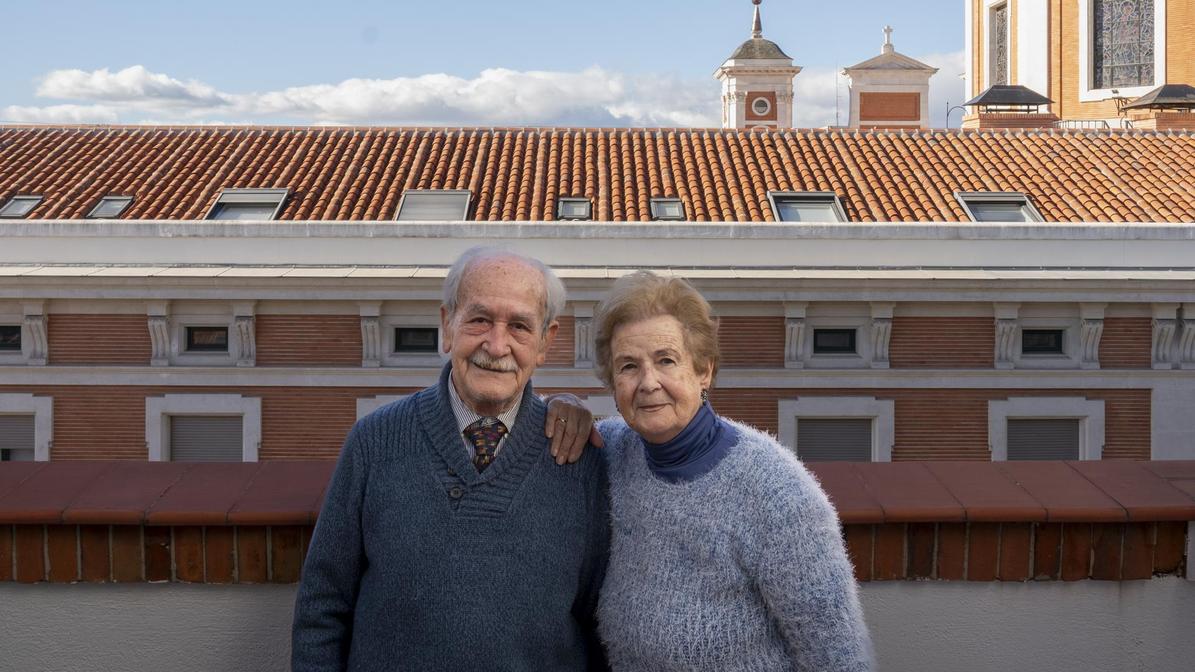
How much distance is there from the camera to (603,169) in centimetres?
1927

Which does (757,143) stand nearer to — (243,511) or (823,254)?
(823,254)

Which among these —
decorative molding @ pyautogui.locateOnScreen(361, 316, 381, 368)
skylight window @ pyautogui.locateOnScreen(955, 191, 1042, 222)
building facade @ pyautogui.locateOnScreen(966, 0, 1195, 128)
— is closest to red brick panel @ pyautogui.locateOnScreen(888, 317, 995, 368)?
skylight window @ pyautogui.locateOnScreen(955, 191, 1042, 222)

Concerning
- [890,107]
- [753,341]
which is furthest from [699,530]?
[890,107]

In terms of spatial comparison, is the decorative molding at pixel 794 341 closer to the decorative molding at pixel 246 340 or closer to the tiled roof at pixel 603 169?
the tiled roof at pixel 603 169

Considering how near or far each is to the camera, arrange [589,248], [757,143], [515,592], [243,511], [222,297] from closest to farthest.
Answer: [515,592], [243,511], [222,297], [589,248], [757,143]

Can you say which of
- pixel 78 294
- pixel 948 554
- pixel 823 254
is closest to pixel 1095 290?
pixel 823 254

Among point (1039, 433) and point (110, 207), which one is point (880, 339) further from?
point (110, 207)

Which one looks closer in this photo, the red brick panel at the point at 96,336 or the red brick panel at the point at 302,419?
the red brick panel at the point at 96,336

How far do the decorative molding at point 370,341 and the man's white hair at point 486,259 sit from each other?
44.3 feet

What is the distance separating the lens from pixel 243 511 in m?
2.62

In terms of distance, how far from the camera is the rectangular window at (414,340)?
16031 millimetres

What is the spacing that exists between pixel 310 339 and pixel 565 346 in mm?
3420

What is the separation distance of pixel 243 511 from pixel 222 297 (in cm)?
1388

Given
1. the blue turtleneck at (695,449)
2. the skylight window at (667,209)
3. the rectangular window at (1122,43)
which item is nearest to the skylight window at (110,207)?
the skylight window at (667,209)
